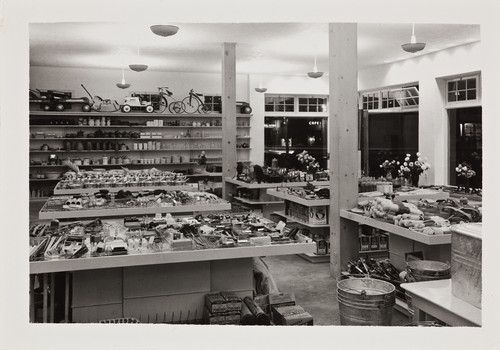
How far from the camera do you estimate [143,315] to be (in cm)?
417

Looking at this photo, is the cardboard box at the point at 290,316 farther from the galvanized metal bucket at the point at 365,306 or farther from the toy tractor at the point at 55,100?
the toy tractor at the point at 55,100

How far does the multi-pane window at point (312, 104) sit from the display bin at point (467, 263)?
14.6 metres

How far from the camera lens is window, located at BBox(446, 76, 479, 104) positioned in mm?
11484

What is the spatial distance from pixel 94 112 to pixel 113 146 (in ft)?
3.50

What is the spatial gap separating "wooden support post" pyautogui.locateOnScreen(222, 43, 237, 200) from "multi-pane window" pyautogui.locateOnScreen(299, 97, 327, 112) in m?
6.10

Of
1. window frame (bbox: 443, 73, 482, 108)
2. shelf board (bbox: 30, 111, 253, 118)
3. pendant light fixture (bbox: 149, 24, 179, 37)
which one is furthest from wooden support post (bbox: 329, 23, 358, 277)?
shelf board (bbox: 30, 111, 253, 118)

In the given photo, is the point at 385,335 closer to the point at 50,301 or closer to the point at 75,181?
the point at 50,301

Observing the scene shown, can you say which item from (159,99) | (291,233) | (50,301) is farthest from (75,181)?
(159,99)

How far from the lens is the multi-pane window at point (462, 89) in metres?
11.5

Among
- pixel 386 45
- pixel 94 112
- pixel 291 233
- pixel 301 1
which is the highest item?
pixel 386 45

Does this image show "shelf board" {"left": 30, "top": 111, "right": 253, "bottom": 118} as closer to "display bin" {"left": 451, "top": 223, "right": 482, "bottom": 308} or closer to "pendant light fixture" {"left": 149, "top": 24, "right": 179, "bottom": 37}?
"pendant light fixture" {"left": 149, "top": 24, "right": 179, "bottom": 37}

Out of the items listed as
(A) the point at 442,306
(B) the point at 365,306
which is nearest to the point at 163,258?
(B) the point at 365,306

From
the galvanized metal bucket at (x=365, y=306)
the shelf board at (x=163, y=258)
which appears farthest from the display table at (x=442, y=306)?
the shelf board at (x=163, y=258)

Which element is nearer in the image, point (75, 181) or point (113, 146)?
point (75, 181)
